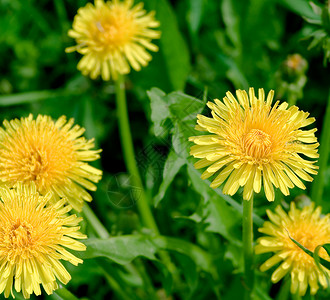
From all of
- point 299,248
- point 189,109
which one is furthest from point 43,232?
point 299,248

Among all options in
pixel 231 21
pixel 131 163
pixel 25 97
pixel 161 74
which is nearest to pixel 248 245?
pixel 131 163

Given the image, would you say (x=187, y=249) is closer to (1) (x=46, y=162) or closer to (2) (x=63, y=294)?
(2) (x=63, y=294)

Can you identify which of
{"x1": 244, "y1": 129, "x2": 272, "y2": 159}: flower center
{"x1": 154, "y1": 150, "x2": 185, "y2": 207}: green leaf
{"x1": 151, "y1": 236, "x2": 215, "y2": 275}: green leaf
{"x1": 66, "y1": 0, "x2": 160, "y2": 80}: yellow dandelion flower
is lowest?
{"x1": 151, "y1": 236, "x2": 215, "y2": 275}: green leaf

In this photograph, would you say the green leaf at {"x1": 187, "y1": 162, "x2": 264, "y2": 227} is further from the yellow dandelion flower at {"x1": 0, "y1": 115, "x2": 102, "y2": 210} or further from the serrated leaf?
the serrated leaf

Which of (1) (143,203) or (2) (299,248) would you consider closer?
(2) (299,248)

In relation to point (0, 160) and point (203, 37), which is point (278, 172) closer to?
point (0, 160)

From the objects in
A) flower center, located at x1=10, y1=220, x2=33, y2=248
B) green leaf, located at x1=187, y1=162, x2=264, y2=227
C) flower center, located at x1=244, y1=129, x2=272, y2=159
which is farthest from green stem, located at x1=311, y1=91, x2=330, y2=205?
flower center, located at x1=10, y1=220, x2=33, y2=248
